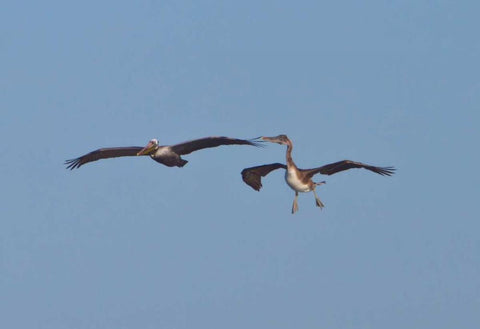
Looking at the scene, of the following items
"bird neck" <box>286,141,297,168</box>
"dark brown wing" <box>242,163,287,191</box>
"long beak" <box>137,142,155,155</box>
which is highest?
"long beak" <box>137,142,155,155</box>

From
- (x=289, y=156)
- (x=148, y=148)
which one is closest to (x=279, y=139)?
(x=289, y=156)

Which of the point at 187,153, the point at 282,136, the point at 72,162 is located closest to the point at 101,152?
the point at 72,162

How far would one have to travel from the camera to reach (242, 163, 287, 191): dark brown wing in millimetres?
35750

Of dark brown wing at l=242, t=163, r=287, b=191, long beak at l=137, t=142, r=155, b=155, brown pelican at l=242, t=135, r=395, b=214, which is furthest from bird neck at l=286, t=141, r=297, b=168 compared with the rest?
long beak at l=137, t=142, r=155, b=155

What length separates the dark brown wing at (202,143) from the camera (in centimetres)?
3306

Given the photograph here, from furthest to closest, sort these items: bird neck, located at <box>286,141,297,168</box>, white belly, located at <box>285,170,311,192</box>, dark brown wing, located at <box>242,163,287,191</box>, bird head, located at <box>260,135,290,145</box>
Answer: dark brown wing, located at <box>242,163,287,191</box>, bird head, located at <box>260,135,290,145</box>, bird neck, located at <box>286,141,297,168</box>, white belly, located at <box>285,170,311,192</box>

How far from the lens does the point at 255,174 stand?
36.2 m

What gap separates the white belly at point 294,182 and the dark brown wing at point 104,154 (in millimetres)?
5185

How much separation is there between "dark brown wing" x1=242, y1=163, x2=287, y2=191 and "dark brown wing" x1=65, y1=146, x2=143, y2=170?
3391mm

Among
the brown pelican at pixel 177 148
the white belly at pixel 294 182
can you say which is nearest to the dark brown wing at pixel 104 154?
the brown pelican at pixel 177 148

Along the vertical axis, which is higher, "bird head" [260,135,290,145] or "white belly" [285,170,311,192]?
"bird head" [260,135,290,145]

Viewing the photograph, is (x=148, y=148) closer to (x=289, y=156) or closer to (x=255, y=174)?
(x=255, y=174)

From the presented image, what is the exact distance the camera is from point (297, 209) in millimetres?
33656

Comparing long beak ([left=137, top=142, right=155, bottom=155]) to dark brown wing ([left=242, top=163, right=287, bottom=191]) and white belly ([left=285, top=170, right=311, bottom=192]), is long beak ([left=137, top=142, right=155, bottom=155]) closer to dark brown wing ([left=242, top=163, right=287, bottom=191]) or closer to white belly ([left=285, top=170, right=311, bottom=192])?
dark brown wing ([left=242, top=163, right=287, bottom=191])
